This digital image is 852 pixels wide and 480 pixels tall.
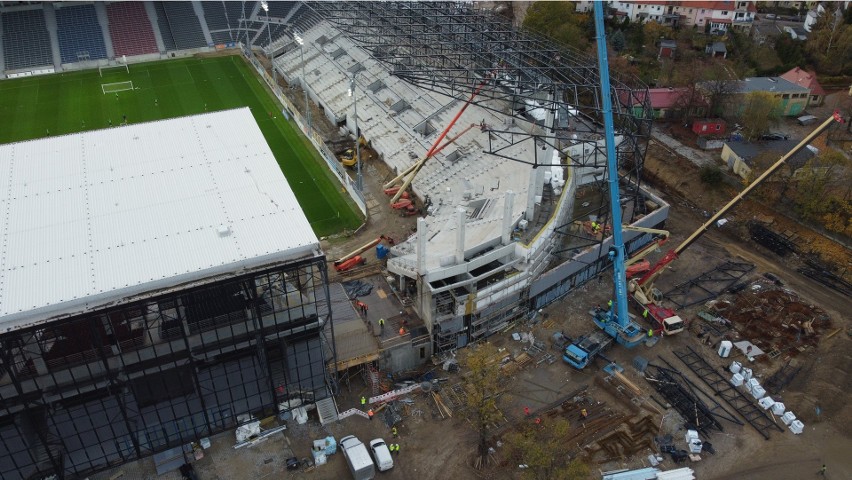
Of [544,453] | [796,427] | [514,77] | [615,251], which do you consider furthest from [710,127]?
[544,453]

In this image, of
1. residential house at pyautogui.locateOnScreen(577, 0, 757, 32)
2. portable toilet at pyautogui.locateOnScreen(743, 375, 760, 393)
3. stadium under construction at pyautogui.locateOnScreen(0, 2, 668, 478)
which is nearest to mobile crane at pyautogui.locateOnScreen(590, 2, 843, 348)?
stadium under construction at pyautogui.locateOnScreen(0, 2, 668, 478)

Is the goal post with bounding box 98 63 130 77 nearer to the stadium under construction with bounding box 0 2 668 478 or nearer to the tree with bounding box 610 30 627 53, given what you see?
the stadium under construction with bounding box 0 2 668 478

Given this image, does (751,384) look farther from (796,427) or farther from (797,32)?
(797,32)

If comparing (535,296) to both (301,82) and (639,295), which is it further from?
(301,82)

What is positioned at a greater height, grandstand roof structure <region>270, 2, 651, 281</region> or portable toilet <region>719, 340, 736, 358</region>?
grandstand roof structure <region>270, 2, 651, 281</region>

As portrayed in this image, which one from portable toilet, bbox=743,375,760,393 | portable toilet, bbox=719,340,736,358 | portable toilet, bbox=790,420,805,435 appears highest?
portable toilet, bbox=719,340,736,358

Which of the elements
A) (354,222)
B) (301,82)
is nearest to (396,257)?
(354,222)
